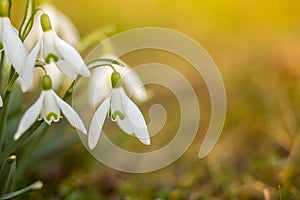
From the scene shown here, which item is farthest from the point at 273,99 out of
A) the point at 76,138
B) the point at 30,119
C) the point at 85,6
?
the point at 85,6

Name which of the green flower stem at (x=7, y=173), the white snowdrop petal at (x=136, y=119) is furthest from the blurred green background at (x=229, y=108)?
the white snowdrop petal at (x=136, y=119)

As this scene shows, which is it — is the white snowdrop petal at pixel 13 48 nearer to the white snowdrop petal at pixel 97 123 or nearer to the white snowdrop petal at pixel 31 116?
the white snowdrop petal at pixel 31 116

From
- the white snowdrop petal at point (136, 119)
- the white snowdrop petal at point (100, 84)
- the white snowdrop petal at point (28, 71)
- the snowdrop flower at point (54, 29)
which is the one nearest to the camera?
the white snowdrop petal at point (28, 71)

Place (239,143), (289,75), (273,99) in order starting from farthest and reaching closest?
(289,75)
(273,99)
(239,143)

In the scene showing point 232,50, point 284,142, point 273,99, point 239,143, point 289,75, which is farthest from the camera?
point 232,50

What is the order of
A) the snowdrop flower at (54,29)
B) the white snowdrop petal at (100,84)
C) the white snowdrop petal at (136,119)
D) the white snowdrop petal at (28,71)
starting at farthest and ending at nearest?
the snowdrop flower at (54,29)
the white snowdrop petal at (100,84)
the white snowdrop petal at (136,119)
the white snowdrop petal at (28,71)

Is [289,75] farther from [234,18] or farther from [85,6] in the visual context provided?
[85,6]

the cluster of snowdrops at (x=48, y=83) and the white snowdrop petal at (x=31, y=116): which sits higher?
the cluster of snowdrops at (x=48, y=83)
